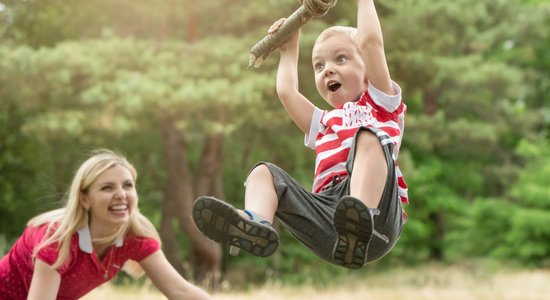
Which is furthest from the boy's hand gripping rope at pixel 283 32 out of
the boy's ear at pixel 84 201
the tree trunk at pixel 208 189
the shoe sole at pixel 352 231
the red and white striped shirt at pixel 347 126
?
the tree trunk at pixel 208 189

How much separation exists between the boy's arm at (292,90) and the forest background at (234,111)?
6868 millimetres

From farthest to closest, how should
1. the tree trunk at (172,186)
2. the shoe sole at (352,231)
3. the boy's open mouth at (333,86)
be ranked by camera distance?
the tree trunk at (172,186)
the boy's open mouth at (333,86)
the shoe sole at (352,231)

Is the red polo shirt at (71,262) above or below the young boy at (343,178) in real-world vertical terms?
below

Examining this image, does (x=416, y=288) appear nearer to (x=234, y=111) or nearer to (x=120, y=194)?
(x=234, y=111)

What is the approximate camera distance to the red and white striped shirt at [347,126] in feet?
8.66

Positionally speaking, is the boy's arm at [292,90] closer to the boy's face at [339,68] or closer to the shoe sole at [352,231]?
the boy's face at [339,68]

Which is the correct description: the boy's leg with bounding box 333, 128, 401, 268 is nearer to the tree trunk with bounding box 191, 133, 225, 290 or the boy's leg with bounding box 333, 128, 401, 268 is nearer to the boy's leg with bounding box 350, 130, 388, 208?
the boy's leg with bounding box 350, 130, 388, 208

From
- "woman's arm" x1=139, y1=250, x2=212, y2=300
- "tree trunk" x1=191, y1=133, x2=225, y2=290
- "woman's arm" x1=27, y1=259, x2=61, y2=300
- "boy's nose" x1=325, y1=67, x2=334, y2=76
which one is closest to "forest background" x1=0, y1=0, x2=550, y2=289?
"tree trunk" x1=191, y1=133, x2=225, y2=290

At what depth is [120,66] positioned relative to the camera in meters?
11.0

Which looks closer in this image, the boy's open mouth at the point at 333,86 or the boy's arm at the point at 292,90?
the boy's open mouth at the point at 333,86

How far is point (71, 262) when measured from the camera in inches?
145

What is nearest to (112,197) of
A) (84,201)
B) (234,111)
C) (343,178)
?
(84,201)

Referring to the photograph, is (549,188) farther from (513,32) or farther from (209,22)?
(209,22)

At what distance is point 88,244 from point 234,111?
731 centimetres
